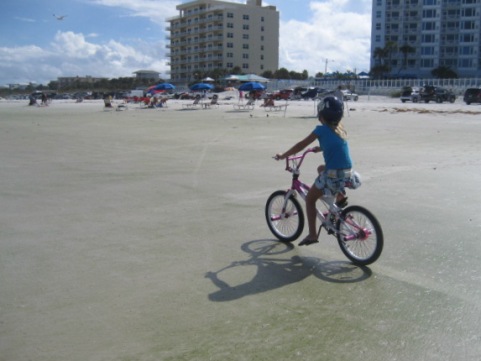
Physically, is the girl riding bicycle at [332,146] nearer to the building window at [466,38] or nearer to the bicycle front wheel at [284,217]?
the bicycle front wheel at [284,217]

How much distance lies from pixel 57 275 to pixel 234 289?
64.6 inches

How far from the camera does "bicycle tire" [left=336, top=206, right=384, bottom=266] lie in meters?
4.70

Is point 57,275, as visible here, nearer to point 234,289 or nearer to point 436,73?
point 234,289

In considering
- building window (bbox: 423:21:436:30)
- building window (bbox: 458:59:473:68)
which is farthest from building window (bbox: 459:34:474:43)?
building window (bbox: 423:21:436:30)

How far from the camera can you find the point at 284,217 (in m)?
5.66

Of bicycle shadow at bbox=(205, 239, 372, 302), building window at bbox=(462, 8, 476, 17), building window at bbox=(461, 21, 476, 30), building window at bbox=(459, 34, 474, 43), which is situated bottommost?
bicycle shadow at bbox=(205, 239, 372, 302)

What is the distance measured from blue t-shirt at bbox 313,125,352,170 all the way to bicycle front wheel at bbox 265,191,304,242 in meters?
0.85

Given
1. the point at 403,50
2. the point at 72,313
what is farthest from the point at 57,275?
the point at 403,50

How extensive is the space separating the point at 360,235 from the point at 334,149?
2.79ft

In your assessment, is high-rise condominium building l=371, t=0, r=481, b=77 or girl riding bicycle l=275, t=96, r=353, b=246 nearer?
girl riding bicycle l=275, t=96, r=353, b=246

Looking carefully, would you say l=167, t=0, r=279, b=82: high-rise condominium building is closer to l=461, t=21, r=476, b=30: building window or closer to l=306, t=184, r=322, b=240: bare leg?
l=461, t=21, r=476, b=30: building window

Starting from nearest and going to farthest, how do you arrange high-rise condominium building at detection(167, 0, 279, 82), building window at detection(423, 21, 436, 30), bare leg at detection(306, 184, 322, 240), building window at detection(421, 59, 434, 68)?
bare leg at detection(306, 184, 322, 240) → building window at detection(423, 21, 436, 30) → building window at detection(421, 59, 434, 68) → high-rise condominium building at detection(167, 0, 279, 82)

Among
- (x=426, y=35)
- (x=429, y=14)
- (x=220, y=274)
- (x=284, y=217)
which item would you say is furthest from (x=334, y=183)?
(x=429, y=14)

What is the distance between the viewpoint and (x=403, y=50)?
333ft
